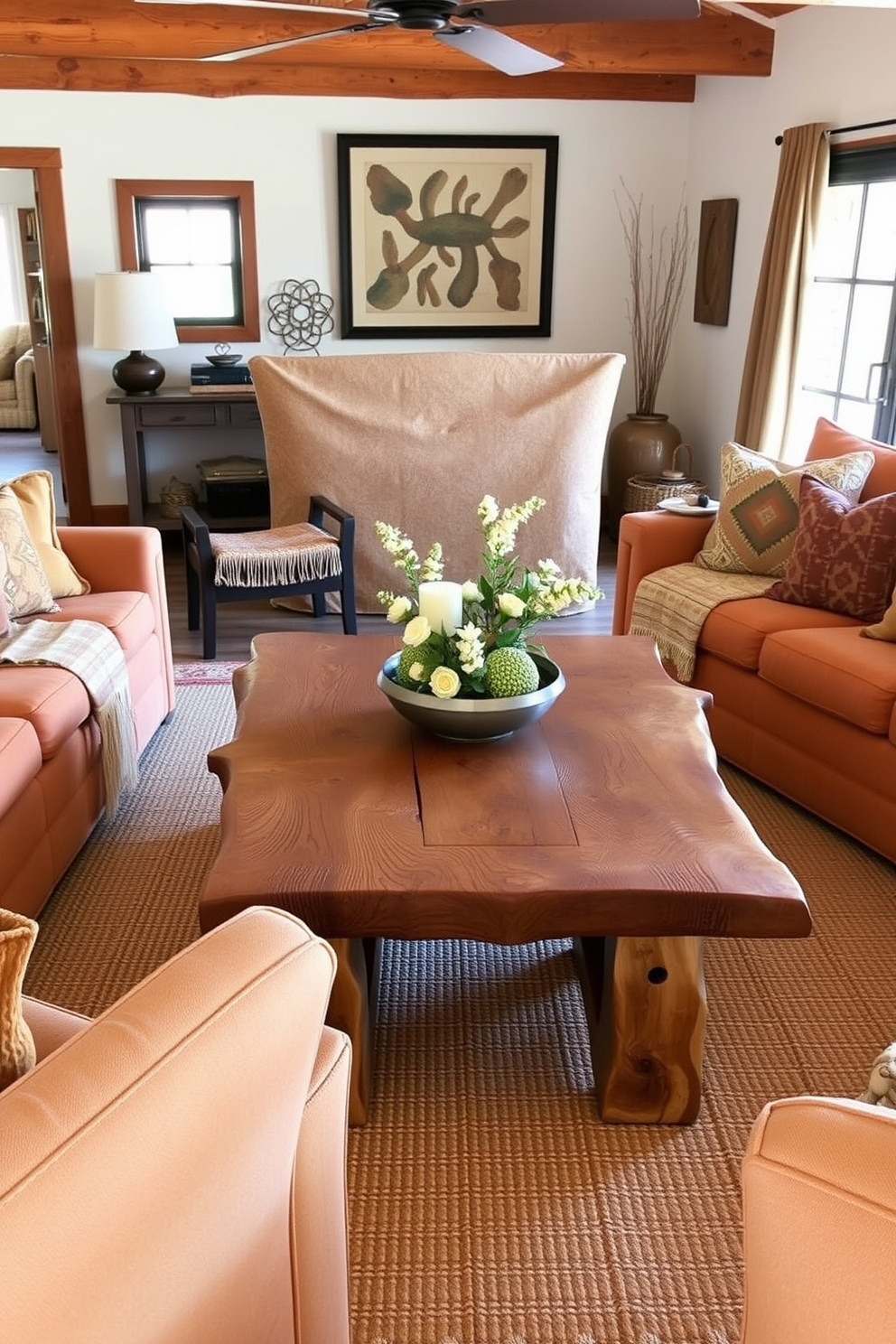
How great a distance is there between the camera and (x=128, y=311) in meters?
5.40

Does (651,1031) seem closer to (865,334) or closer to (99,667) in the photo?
(99,667)

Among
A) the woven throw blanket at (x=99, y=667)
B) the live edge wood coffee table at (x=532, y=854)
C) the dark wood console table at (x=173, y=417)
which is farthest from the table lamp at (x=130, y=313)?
the live edge wood coffee table at (x=532, y=854)

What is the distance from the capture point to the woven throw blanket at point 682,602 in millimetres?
3502

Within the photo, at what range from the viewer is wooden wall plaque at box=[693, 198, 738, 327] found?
18.7ft

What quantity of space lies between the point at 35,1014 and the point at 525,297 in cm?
554

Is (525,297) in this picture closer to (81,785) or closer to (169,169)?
(169,169)

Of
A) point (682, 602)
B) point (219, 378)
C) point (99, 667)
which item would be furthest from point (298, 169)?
point (99, 667)

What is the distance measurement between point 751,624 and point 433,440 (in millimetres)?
1935

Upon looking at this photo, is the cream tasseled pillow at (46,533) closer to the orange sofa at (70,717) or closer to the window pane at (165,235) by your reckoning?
the orange sofa at (70,717)

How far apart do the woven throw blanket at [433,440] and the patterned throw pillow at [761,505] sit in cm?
115

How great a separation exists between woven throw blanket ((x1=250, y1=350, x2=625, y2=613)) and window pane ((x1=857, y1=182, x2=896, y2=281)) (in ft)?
3.56

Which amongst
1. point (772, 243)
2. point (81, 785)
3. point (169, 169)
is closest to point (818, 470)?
point (772, 243)

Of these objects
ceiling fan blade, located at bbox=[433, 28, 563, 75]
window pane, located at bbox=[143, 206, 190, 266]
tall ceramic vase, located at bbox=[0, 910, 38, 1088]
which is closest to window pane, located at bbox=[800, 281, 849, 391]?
ceiling fan blade, located at bbox=[433, 28, 563, 75]

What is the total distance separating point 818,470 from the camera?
11.5 ft
